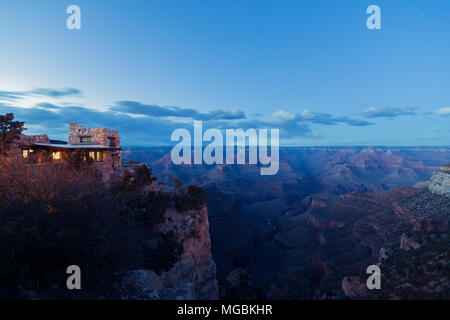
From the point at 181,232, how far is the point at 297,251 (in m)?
42.0

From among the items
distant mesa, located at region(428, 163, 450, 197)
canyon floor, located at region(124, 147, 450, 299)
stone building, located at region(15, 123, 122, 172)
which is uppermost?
stone building, located at region(15, 123, 122, 172)

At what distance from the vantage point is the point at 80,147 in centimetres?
1894

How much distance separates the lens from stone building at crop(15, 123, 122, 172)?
17008 millimetres

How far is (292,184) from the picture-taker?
130 m

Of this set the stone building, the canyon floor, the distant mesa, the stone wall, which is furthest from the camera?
the distant mesa

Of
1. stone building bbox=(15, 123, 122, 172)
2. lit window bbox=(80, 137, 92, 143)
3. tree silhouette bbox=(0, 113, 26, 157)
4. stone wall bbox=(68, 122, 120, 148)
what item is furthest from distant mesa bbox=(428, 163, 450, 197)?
tree silhouette bbox=(0, 113, 26, 157)

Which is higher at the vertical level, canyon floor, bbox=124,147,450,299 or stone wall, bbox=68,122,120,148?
stone wall, bbox=68,122,120,148

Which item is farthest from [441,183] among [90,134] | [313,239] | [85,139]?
[85,139]

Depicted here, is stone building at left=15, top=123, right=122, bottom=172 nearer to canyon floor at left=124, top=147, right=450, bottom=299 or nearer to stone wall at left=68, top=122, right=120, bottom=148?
stone wall at left=68, top=122, right=120, bottom=148

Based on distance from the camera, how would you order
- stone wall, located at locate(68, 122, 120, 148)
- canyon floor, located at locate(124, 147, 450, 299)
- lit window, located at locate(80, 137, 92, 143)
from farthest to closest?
1. canyon floor, located at locate(124, 147, 450, 299)
2. lit window, located at locate(80, 137, 92, 143)
3. stone wall, located at locate(68, 122, 120, 148)

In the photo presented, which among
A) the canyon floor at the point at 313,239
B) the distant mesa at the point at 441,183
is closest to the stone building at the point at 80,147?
the canyon floor at the point at 313,239

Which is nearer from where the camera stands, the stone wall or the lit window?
the stone wall

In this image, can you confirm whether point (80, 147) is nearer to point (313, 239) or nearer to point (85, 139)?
Answer: point (85, 139)

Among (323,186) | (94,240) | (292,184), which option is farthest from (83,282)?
(323,186)
